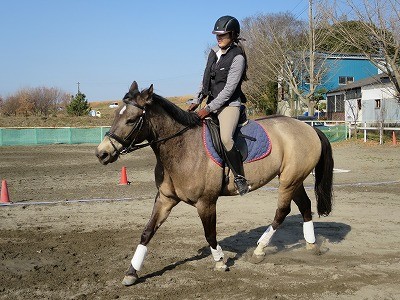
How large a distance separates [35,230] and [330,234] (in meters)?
5.03

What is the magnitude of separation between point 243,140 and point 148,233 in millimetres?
1697

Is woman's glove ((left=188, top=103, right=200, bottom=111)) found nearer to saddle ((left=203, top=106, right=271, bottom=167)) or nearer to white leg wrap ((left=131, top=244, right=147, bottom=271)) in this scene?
saddle ((left=203, top=106, right=271, bottom=167))

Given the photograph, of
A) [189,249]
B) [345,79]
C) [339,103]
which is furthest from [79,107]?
[189,249]

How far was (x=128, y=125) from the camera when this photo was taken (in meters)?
5.20

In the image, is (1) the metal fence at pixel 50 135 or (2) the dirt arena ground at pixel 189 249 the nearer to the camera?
(2) the dirt arena ground at pixel 189 249

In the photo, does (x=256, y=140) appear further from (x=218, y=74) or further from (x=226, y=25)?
(x=226, y=25)

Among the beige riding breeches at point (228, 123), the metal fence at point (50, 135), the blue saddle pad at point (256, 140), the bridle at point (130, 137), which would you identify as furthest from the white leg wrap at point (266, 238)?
the metal fence at point (50, 135)

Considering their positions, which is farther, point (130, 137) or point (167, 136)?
point (167, 136)

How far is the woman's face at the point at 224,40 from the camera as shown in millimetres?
5766

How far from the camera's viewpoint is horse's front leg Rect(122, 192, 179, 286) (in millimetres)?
5301

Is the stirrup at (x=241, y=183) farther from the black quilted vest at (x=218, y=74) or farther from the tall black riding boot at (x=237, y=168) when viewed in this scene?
the black quilted vest at (x=218, y=74)

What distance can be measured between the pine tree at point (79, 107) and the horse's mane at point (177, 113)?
2045 inches

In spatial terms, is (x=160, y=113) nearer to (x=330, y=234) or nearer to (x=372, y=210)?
(x=330, y=234)

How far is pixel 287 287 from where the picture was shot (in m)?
5.07
